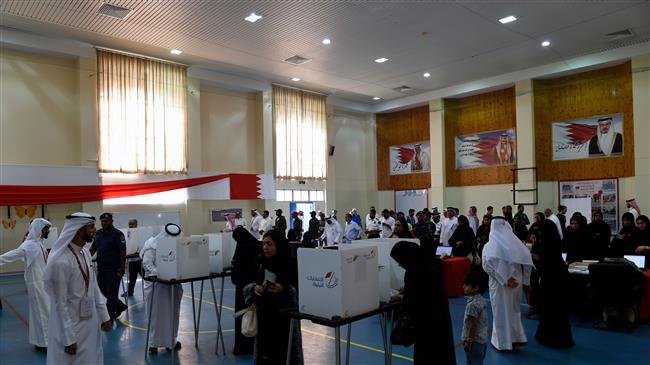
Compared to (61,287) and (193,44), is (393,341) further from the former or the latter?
(193,44)

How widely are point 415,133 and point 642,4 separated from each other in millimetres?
10009

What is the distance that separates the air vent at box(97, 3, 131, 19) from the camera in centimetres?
1005

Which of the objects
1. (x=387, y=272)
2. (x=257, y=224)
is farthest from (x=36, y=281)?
(x=257, y=224)

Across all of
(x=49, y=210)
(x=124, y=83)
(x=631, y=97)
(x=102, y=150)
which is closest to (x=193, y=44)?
(x=124, y=83)

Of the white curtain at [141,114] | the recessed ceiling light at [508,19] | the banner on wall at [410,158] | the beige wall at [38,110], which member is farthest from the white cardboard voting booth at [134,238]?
the banner on wall at [410,158]

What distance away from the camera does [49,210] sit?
12.5m

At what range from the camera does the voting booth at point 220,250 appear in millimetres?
5992

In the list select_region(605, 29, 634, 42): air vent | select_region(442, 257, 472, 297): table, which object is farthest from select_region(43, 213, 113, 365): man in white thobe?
select_region(605, 29, 634, 42): air vent

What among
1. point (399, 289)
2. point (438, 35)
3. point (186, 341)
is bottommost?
point (186, 341)

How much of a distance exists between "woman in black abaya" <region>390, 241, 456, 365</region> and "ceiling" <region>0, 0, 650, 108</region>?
8097 millimetres

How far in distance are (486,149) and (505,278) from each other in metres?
12.9

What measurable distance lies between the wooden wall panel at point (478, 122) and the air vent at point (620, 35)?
4.05 metres

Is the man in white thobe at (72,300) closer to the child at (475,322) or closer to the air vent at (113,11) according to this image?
the child at (475,322)

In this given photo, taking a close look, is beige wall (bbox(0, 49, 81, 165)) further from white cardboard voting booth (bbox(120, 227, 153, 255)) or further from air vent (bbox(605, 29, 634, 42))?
air vent (bbox(605, 29, 634, 42))
